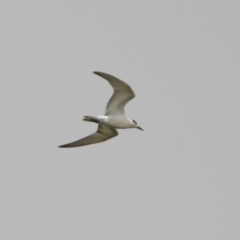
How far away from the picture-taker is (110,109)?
28281 millimetres

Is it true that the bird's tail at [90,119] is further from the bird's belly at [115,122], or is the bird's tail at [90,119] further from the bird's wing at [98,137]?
the bird's wing at [98,137]

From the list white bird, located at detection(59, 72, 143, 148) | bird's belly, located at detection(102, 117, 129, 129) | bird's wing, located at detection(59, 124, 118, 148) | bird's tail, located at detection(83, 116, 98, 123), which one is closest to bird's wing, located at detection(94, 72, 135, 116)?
white bird, located at detection(59, 72, 143, 148)

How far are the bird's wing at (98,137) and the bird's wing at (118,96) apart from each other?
1195 mm

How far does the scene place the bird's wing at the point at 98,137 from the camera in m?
29.5

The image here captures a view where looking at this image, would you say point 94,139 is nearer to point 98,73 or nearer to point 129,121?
point 129,121

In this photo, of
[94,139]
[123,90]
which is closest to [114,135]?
[94,139]

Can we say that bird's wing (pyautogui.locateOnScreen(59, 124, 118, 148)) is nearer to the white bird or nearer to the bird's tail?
the white bird

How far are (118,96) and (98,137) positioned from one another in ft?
7.90

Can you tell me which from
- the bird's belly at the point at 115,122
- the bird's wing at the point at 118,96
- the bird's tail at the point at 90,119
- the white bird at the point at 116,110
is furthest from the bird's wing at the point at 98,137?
the bird's tail at the point at 90,119

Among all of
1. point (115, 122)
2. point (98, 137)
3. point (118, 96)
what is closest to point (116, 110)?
point (115, 122)

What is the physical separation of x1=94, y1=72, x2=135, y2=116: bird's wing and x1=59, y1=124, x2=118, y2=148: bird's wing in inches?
47.1

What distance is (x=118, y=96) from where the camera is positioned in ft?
91.8

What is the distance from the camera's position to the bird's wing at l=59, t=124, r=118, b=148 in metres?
29.5

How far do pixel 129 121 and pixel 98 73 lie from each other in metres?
2.38
